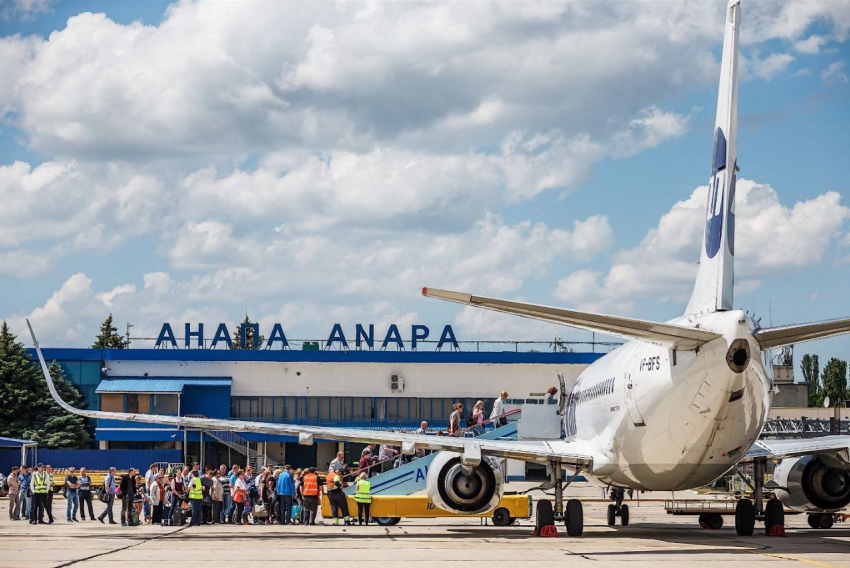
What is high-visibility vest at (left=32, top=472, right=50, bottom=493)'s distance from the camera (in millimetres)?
36062

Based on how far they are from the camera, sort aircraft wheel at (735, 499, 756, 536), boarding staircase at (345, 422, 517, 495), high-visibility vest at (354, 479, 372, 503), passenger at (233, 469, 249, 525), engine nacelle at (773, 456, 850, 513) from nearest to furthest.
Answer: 1. aircraft wheel at (735, 499, 756, 536)
2. engine nacelle at (773, 456, 850, 513)
3. high-visibility vest at (354, 479, 372, 503)
4. boarding staircase at (345, 422, 517, 495)
5. passenger at (233, 469, 249, 525)

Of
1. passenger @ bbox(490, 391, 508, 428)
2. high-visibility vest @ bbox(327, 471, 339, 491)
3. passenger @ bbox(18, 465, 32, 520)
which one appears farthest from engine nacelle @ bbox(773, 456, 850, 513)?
passenger @ bbox(18, 465, 32, 520)

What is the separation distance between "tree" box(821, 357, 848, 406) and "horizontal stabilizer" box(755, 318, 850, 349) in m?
130

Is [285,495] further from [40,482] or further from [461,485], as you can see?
[461,485]

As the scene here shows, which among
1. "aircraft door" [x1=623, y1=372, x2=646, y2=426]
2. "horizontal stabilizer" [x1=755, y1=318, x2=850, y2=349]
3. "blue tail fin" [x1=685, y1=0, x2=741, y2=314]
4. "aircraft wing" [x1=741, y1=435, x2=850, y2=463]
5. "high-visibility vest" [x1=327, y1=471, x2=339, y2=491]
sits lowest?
"high-visibility vest" [x1=327, y1=471, x2=339, y2=491]

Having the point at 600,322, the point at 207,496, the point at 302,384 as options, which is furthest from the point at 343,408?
the point at 600,322

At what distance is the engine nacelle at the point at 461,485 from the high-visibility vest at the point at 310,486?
8.49 metres

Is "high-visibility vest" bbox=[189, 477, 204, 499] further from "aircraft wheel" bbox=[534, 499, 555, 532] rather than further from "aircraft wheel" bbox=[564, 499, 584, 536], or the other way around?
"aircraft wheel" bbox=[564, 499, 584, 536]

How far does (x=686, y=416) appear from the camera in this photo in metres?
21.5

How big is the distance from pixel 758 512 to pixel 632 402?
4.88 metres

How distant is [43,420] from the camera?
7988 cm

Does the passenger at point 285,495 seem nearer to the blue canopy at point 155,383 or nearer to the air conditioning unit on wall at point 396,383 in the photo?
the blue canopy at point 155,383

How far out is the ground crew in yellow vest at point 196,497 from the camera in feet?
110

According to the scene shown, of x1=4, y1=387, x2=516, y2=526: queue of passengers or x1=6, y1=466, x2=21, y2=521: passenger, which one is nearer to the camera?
x1=4, y1=387, x2=516, y2=526: queue of passengers
